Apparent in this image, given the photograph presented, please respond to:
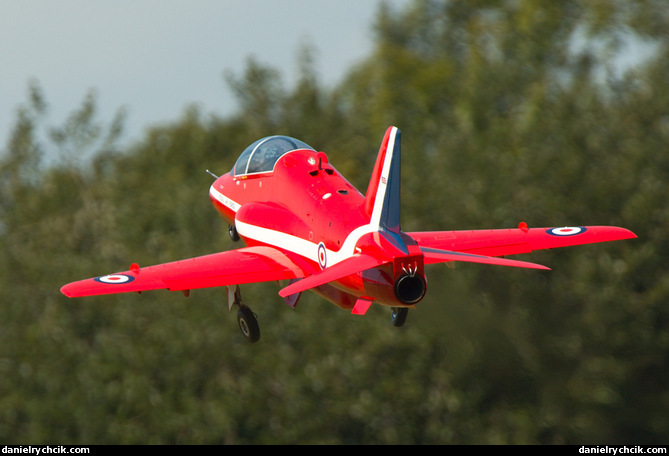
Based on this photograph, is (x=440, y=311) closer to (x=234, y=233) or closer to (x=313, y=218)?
(x=234, y=233)

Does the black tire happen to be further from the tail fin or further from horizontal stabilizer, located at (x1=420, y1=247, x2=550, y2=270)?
horizontal stabilizer, located at (x1=420, y1=247, x2=550, y2=270)

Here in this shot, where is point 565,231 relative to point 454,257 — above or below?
above

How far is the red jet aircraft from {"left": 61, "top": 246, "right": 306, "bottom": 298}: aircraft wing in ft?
0.07

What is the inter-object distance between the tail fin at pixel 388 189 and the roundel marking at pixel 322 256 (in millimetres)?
1474

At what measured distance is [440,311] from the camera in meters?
41.8

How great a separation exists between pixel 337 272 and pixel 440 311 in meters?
22.8

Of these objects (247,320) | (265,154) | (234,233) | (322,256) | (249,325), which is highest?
(265,154)

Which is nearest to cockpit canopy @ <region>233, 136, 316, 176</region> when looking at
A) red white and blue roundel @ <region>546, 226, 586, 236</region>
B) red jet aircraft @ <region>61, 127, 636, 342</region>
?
red jet aircraft @ <region>61, 127, 636, 342</region>

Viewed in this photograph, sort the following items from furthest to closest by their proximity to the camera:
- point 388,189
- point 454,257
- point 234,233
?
point 234,233 → point 388,189 → point 454,257

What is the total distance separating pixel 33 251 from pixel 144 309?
420 inches

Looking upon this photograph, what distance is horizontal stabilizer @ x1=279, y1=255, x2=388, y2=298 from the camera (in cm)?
1909

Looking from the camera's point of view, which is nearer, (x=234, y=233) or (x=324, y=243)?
(x=324, y=243)

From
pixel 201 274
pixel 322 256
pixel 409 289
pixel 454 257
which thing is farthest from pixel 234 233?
pixel 454 257
